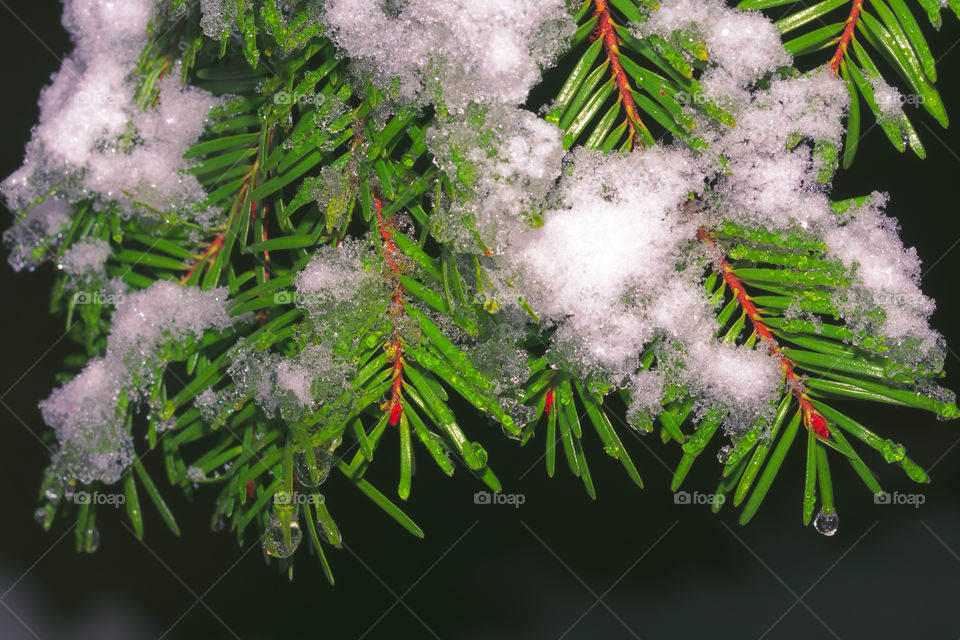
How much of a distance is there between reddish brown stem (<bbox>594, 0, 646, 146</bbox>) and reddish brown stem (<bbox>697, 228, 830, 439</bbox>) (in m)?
0.05

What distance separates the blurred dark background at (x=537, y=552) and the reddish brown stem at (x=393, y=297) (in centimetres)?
15

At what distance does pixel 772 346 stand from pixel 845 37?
0.14m

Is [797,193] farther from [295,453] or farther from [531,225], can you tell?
[295,453]

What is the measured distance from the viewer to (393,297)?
0.30m

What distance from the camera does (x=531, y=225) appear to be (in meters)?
0.27

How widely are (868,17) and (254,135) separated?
0.28 m

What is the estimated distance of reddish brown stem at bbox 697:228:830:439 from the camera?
0.97 feet

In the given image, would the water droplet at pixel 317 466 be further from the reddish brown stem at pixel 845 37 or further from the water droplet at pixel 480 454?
the reddish brown stem at pixel 845 37

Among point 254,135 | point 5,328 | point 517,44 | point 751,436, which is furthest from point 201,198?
point 5,328

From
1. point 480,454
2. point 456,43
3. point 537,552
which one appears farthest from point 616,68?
point 537,552

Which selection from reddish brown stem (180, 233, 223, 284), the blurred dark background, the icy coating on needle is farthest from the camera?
the blurred dark background

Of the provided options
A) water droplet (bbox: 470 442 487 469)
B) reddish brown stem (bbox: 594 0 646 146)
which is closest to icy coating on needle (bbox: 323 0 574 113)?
reddish brown stem (bbox: 594 0 646 146)

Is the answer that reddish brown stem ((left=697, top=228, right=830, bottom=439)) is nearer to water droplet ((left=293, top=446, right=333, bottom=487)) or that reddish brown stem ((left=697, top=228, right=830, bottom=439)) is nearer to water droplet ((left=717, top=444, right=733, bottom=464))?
water droplet ((left=717, top=444, right=733, bottom=464))

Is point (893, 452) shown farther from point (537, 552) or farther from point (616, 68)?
point (537, 552)
